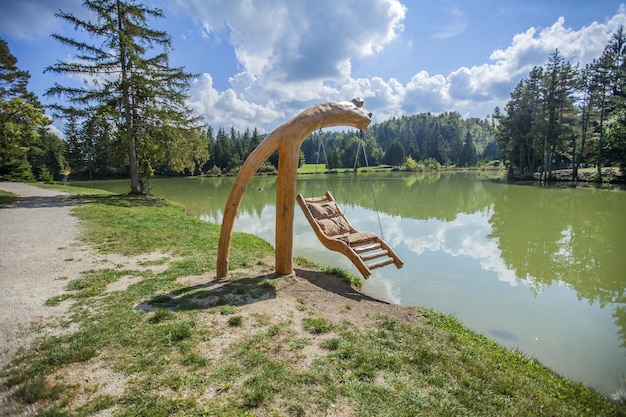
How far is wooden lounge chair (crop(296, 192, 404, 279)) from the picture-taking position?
7.07m

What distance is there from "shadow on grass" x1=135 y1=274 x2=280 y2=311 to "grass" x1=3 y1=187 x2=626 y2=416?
0.11 feet

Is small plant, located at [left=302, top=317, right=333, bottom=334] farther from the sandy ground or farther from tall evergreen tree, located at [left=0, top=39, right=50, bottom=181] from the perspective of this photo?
tall evergreen tree, located at [left=0, top=39, right=50, bottom=181]

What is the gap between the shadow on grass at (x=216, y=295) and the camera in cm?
506

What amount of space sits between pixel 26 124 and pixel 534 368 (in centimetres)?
2637

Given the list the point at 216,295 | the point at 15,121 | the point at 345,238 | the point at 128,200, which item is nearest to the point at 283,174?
the point at 345,238

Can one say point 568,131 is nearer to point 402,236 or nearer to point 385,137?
point 402,236

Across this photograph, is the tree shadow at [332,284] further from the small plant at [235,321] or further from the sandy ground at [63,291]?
the small plant at [235,321]

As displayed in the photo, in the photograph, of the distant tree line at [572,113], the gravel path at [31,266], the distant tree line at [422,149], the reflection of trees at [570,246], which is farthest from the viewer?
the distant tree line at [422,149]

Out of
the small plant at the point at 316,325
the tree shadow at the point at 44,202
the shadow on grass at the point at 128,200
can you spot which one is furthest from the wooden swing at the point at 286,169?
the tree shadow at the point at 44,202

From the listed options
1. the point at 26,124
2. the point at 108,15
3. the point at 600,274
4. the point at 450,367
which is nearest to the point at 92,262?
the point at 450,367

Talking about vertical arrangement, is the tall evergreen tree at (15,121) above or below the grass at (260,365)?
above

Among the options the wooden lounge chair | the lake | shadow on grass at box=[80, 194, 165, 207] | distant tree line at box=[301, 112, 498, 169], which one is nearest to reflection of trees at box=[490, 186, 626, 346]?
the lake

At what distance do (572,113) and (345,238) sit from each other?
45.2 m

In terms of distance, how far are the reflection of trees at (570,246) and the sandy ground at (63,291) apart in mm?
5289
